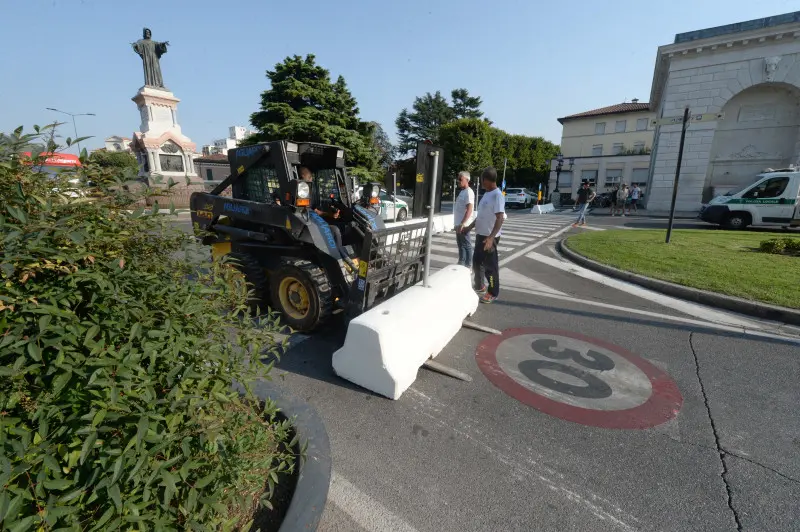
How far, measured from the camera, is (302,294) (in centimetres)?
428

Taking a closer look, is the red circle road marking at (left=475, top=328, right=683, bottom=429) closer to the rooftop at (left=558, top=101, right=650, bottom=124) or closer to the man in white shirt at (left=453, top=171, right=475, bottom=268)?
the man in white shirt at (left=453, top=171, right=475, bottom=268)

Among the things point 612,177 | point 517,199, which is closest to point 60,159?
point 517,199

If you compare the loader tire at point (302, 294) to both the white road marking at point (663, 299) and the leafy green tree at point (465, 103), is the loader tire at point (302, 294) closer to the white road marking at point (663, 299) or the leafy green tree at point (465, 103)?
the white road marking at point (663, 299)

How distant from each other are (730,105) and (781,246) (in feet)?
72.2

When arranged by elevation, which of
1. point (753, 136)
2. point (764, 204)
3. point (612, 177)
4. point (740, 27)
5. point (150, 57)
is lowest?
point (764, 204)

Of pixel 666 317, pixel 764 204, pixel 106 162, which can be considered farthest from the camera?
pixel 764 204

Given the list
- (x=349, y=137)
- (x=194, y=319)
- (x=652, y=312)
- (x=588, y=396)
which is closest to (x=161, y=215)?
(x=194, y=319)

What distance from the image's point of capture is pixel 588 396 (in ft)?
10.3

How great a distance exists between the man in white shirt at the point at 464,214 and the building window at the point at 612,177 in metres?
39.2

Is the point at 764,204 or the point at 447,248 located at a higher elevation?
the point at 764,204

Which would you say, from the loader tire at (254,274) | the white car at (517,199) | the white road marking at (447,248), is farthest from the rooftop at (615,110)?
the loader tire at (254,274)

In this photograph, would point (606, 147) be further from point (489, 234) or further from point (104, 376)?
point (104, 376)

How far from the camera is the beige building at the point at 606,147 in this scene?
3722 cm

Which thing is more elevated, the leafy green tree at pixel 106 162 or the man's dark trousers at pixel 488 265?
the leafy green tree at pixel 106 162
